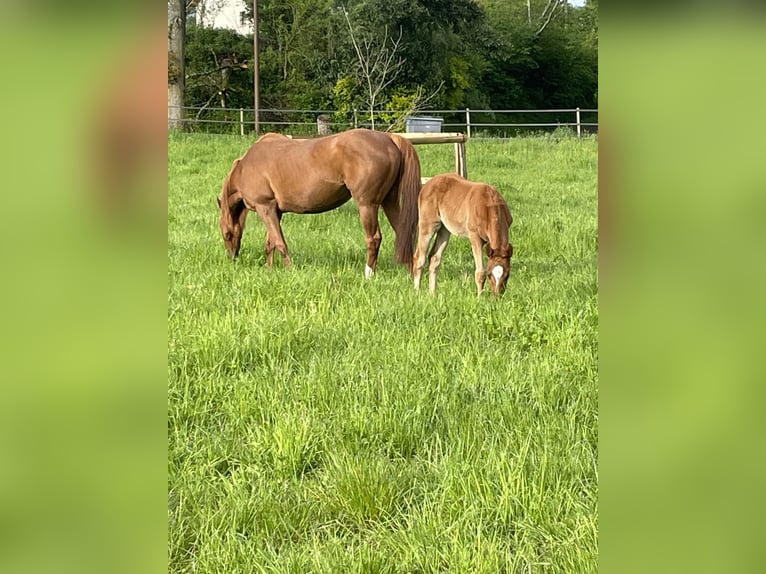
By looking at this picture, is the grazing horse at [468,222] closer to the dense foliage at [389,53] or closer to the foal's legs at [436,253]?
the foal's legs at [436,253]

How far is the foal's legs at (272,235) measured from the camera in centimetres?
648

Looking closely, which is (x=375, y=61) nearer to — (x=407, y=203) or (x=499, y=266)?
(x=407, y=203)

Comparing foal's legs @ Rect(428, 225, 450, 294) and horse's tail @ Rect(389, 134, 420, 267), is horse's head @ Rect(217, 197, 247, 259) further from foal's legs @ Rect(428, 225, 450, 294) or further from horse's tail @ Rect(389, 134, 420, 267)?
foal's legs @ Rect(428, 225, 450, 294)

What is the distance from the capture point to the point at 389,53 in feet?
90.8

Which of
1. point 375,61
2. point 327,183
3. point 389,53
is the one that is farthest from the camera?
point 389,53

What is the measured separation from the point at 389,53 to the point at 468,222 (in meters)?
24.5

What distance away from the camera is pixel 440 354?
3451 millimetres

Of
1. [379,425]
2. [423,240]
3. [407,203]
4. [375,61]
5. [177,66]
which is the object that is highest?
[375,61]

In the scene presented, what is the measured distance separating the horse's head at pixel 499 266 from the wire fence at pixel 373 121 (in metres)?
15.3

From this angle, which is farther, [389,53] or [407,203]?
[389,53]

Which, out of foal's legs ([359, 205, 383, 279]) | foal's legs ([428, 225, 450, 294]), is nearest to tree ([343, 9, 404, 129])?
foal's legs ([359, 205, 383, 279])

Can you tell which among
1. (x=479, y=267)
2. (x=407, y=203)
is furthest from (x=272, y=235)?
(x=479, y=267)

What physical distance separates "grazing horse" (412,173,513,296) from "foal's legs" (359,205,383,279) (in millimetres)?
603
